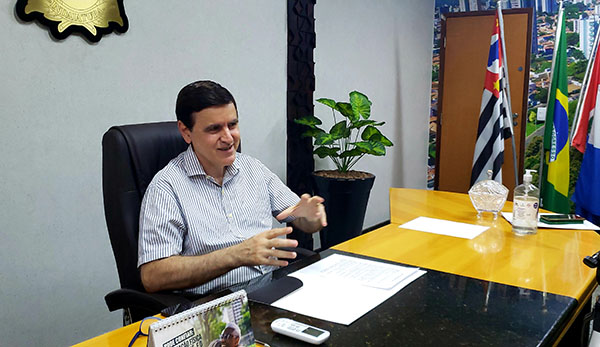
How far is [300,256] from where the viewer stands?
163cm

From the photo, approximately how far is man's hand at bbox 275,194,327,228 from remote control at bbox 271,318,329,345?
67 centimetres

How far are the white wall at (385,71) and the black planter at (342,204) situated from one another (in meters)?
0.47

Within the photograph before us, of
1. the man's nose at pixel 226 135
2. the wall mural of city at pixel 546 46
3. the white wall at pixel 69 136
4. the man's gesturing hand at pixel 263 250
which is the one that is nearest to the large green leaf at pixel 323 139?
the white wall at pixel 69 136

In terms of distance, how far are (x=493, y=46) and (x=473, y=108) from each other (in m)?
0.99

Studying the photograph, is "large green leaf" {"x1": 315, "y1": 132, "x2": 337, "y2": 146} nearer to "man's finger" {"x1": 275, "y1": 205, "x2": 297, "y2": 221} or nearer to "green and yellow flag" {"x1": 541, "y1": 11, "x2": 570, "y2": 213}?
"man's finger" {"x1": 275, "y1": 205, "x2": 297, "y2": 221}

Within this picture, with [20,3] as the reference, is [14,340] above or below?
below

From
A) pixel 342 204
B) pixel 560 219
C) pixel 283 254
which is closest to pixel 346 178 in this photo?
pixel 342 204

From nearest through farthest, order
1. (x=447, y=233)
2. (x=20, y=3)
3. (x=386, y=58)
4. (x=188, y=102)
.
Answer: (x=188, y=102), (x=447, y=233), (x=20, y=3), (x=386, y=58)

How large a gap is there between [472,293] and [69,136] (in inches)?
67.8

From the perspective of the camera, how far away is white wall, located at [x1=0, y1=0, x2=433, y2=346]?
199cm

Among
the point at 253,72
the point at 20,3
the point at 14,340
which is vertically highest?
the point at 20,3

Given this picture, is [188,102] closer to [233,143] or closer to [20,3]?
[233,143]

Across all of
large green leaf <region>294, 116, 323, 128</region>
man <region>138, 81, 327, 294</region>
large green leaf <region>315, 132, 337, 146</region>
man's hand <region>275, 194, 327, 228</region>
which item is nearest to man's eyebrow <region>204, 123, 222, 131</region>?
man <region>138, 81, 327, 294</region>

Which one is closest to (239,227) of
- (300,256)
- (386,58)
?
(300,256)
